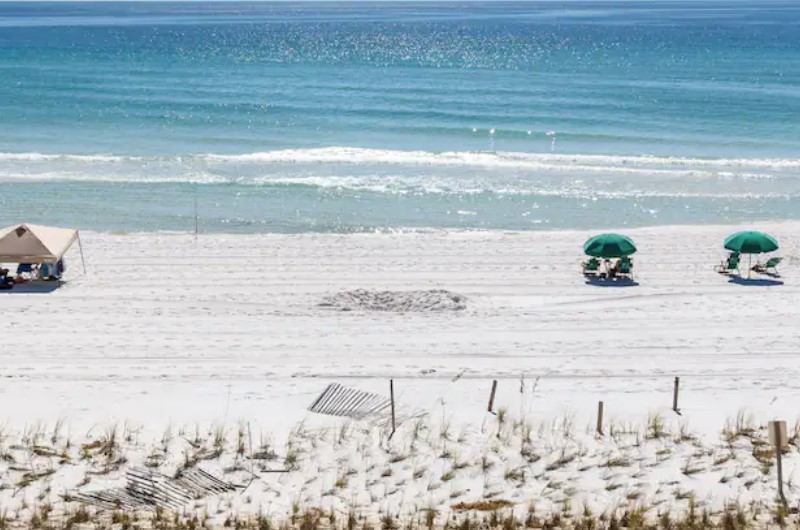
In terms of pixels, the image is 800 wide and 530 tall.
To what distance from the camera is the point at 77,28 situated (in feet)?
377

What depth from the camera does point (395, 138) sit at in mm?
41906

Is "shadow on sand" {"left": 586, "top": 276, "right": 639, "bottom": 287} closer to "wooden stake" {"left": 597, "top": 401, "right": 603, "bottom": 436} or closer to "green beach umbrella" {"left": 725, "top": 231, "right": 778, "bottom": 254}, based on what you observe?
"green beach umbrella" {"left": 725, "top": 231, "right": 778, "bottom": 254}

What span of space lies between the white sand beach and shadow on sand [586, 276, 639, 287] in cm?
15

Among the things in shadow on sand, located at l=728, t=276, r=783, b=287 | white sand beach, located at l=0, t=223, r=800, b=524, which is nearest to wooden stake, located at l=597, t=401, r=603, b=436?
white sand beach, located at l=0, t=223, r=800, b=524

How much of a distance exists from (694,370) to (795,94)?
1611 inches

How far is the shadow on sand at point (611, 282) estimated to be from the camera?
21.8m

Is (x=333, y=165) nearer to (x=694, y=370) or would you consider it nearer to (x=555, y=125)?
(x=555, y=125)

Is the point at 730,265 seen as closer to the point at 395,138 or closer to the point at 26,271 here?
the point at 26,271

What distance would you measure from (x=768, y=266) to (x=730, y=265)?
74cm

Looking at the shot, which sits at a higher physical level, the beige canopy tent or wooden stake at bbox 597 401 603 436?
the beige canopy tent

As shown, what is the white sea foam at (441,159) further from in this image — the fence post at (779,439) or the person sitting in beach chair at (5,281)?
the fence post at (779,439)

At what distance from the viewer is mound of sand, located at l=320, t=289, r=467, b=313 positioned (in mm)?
20062

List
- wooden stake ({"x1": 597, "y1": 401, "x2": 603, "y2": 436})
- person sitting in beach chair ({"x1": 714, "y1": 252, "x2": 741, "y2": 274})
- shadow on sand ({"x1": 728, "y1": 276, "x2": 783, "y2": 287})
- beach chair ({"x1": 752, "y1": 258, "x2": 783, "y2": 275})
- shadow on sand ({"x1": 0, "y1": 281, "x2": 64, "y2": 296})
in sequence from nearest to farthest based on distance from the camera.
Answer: wooden stake ({"x1": 597, "y1": 401, "x2": 603, "y2": 436}) < shadow on sand ({"x1": 0, "y1": 281, "x2": 64, "y2": 296}) < shadow on sand ({"x1": 728, "y1": 276, "x2": 783, "y2": 287}) < beach chair ({"x1": 752, "y1": 258, "x2": 783, "y2": 275}) < person sitting in beach chair ({"x1": 714, "y1": 252, "x2": 741, "y2": 274})

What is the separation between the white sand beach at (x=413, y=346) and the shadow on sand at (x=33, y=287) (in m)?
0.31
